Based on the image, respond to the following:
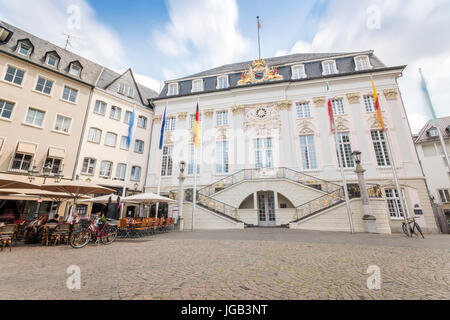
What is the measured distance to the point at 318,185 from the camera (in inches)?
638

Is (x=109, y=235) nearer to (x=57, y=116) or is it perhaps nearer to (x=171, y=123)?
(x=57, y=116)

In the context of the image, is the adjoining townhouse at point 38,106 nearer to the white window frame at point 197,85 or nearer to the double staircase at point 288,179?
the double staircase at point 288,179

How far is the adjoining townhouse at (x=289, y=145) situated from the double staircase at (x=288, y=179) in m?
0.08

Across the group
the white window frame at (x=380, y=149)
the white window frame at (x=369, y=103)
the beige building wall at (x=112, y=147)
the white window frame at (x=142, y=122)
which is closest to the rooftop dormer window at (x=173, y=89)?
the beige building wall at (x=112, y=147)

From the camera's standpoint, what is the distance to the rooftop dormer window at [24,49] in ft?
54.6

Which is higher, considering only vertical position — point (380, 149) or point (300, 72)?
point (300, 72)

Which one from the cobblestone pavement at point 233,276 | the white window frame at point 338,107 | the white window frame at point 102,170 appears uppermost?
the white window frame at point 338,107

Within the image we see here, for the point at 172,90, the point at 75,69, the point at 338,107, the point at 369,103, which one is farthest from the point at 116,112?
the point at 369,103

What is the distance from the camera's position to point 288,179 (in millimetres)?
15969

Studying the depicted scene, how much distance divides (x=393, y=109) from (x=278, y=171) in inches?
472

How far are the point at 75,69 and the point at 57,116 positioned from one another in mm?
5816
